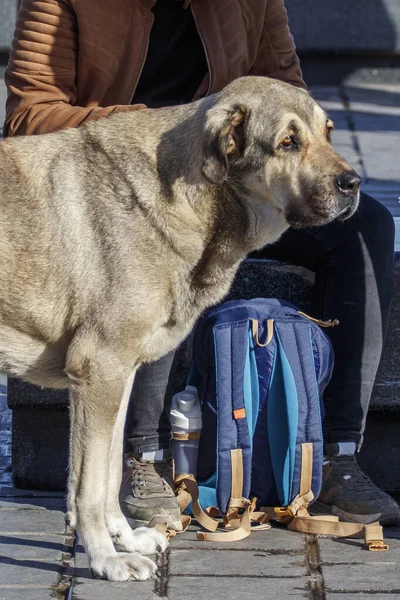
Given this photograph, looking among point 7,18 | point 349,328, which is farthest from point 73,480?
point 7,18

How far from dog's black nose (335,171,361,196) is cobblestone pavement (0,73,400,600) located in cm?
120

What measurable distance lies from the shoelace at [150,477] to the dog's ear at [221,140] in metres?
1.17

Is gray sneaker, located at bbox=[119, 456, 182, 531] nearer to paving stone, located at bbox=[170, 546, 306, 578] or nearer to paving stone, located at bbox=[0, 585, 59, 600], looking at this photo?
paving stone, located at bbox=[170, 546, 306, 578]

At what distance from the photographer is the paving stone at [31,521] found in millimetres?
3746

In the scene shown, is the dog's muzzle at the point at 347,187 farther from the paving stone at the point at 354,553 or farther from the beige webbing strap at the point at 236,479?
the paving stone at the point at 354,553

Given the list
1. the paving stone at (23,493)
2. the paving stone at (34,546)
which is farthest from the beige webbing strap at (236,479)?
the paving stone at (23,493)

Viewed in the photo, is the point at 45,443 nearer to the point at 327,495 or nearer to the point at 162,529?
the point at 162,529

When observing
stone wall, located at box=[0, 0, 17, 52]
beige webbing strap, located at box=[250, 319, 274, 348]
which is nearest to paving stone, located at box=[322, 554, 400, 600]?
beige webbing strap, located at box=[250, 319, 274, 348]

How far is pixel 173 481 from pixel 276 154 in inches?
50.9

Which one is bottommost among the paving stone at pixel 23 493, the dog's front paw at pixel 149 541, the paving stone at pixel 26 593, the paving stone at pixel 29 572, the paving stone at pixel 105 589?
the paving stone at pixel 23 493

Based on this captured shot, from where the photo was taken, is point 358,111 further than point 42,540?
Yes

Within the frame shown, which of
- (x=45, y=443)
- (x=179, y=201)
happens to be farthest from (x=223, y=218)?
(x=45, y=443)

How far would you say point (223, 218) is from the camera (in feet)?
11.5

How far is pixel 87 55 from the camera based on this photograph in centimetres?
385
